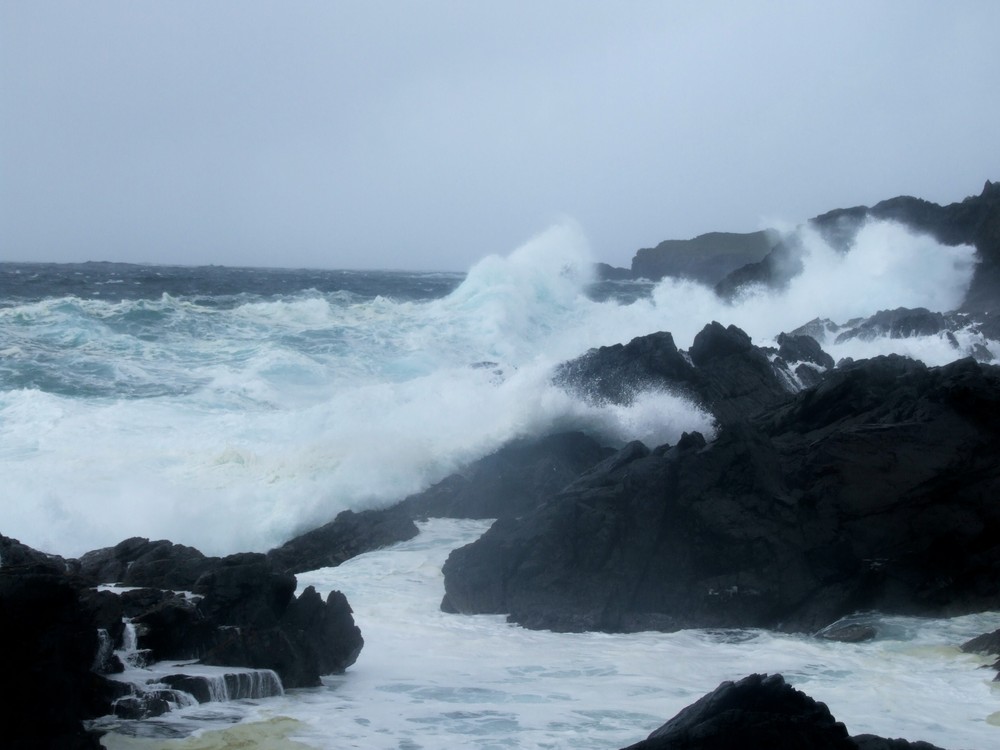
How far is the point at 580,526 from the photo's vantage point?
39.2 feet

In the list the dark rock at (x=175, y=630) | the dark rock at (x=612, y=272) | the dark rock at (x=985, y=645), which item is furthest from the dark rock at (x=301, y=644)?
A: the dark rock at (x=612, y=272)

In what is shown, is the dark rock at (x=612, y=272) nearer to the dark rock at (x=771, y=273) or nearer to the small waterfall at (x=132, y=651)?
the dark rock at (x=771, y=273)

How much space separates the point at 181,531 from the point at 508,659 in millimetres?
7200

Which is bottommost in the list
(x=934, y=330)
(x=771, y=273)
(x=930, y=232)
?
(x=934, y=330)

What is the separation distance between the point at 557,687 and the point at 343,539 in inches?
240

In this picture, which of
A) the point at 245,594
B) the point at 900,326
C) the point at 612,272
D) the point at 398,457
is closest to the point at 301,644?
the point at 245,594

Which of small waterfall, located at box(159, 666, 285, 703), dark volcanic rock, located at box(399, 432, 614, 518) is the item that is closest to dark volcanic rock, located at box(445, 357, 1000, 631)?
dark volcanic rock, located at box(399, 432, 614, 518)

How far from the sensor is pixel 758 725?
6.14 meters

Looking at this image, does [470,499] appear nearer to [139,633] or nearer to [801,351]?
[801,351]

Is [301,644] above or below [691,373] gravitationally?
below

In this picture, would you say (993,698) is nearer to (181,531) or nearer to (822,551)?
(822,551)

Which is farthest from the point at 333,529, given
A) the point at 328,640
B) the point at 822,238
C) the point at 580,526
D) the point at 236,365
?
the point at 822,238

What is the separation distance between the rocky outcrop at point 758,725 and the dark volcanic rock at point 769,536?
5019 mm

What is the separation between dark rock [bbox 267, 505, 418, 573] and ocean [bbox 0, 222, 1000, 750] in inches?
12.0
